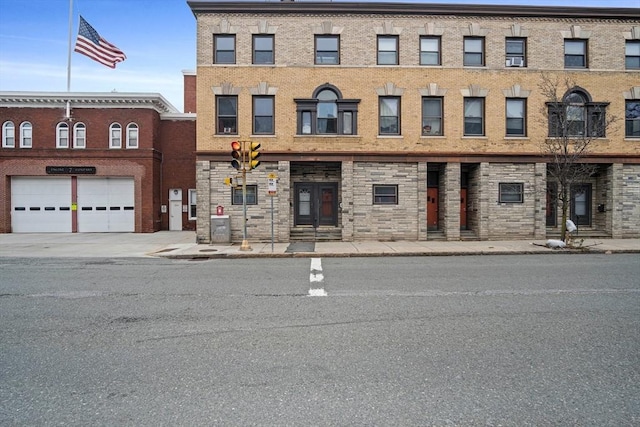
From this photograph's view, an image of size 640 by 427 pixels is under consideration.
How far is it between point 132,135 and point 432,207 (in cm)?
1758

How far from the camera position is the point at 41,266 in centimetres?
1135

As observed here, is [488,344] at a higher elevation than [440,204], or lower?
lower

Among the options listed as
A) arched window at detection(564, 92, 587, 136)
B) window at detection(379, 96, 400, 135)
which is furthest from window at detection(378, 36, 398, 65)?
arched window at detection(564, 92, 587, 136)

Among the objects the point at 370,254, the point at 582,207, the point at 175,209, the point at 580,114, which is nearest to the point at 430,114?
the point at 580,114

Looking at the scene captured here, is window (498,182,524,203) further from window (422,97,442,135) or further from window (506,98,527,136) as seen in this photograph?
window (422,97,442,135)

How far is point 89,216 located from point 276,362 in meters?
23.1

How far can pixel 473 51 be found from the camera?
17.8 metres

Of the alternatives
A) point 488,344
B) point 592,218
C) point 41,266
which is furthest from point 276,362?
point 592,218

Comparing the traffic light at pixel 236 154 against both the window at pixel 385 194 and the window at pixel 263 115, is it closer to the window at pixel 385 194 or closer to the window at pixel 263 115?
the window at pixel 263 115

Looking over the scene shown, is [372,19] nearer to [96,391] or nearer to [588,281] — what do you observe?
[588,281]

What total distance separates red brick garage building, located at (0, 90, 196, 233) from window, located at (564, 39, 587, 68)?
21404 millimetres

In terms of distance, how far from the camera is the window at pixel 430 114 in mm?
17688

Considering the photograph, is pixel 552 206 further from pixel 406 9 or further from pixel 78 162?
pixel 78 162

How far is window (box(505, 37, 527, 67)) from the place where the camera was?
17.8m
